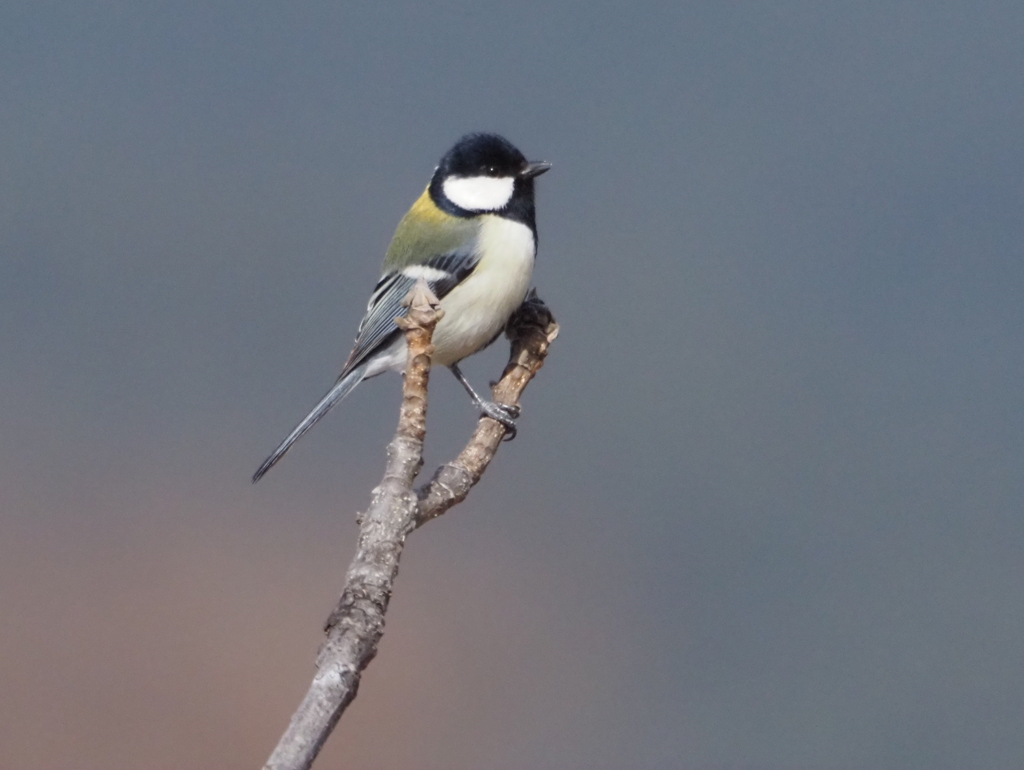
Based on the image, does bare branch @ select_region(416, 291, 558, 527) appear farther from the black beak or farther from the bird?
the black beak

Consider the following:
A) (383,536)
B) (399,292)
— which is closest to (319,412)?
(399,292)

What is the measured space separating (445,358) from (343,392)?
0.15 metres

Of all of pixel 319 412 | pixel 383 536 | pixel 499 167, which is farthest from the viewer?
pixel 499 167

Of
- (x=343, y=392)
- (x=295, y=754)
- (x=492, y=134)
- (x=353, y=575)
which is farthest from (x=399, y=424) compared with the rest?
(x=492, y=134)

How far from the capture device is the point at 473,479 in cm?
92

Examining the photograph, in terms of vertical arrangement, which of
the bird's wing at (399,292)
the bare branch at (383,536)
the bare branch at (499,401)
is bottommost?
the bare branch at (383,536)

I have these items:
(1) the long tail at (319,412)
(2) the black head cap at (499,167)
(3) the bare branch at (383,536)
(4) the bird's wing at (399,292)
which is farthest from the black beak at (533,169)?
(3) the bare branch at (383,536)

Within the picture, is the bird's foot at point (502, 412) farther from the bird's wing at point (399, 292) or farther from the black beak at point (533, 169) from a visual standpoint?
the black beak at point (533, 169)

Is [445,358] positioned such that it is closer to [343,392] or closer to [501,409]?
[343,392]

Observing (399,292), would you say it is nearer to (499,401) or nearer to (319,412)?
(319,412)

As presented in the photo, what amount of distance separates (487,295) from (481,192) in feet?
0.58

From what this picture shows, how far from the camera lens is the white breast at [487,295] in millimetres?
1321

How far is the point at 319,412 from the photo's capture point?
1.29 metres

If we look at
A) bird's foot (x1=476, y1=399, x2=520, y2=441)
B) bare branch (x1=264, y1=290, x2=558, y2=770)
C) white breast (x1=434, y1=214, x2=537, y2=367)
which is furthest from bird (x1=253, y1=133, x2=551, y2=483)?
bare branch (x1=264, y1=290, x2=558, y2=770)
